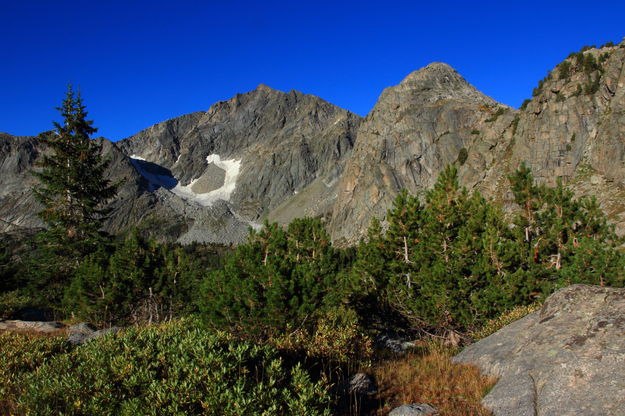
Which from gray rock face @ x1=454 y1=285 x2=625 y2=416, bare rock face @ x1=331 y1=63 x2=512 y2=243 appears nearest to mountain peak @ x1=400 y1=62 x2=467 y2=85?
bare rock face @ x1=331 y1=63 x2=512 y2=243

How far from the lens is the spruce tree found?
27938 millimetres

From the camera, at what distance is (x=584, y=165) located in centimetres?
8275

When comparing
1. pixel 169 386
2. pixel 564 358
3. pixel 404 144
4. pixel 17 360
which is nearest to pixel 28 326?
pixel 17 360

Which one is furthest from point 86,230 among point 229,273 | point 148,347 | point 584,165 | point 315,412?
point 584,165

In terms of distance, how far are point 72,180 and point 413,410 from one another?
30505 mm

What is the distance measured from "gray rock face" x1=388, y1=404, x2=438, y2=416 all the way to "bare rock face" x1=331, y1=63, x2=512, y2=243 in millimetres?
137012

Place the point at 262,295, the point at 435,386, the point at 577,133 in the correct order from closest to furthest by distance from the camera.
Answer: the point at 435,386 → the point at 262,295 → the point at 577,133

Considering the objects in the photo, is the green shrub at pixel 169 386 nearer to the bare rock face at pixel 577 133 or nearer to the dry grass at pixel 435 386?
the dry grass at pixel 435 386

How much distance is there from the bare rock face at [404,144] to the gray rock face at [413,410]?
450ft

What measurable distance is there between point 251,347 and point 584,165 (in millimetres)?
99046

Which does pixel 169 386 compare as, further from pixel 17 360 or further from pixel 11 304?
pixel 11 304

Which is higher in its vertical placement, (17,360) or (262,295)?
(262,295)

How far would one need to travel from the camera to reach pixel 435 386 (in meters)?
8.51

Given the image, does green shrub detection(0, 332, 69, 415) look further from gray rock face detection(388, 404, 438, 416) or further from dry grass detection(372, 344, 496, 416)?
dry grass detection(372, 344, 496, 416)
